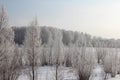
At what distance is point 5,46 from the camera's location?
363 inches

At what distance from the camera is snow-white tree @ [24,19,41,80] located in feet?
42.8

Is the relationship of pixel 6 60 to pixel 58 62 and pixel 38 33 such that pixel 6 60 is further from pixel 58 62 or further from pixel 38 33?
pixel 58 62

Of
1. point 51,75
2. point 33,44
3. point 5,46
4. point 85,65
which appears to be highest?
point 5,46

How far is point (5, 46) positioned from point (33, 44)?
13.2 ft

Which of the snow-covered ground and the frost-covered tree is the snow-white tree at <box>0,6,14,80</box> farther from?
the frost-covered tree

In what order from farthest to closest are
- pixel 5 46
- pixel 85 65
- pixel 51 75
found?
pixel 51 75, pixel 85 65, pixel 5 46

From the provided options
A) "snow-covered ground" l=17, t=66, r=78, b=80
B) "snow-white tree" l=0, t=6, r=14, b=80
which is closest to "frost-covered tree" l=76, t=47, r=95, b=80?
"snow-covered ground" l=17, t=66, r=78, b=80

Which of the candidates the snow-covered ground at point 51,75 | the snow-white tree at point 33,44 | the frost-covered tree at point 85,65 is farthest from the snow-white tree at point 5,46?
the frost-covered tree at point 85,65

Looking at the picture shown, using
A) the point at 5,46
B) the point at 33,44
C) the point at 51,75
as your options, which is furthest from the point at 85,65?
the point at 5,46

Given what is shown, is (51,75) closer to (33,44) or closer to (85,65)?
(85,65)

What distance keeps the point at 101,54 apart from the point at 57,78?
26.1m

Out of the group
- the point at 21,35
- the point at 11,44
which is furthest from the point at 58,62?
the point at 21,35

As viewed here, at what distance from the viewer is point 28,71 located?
12.8 metres

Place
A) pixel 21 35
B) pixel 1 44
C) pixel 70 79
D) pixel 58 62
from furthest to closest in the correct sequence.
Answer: pixel 21 35
pixel 70 79
pixel 58 62
pixel 1 44
